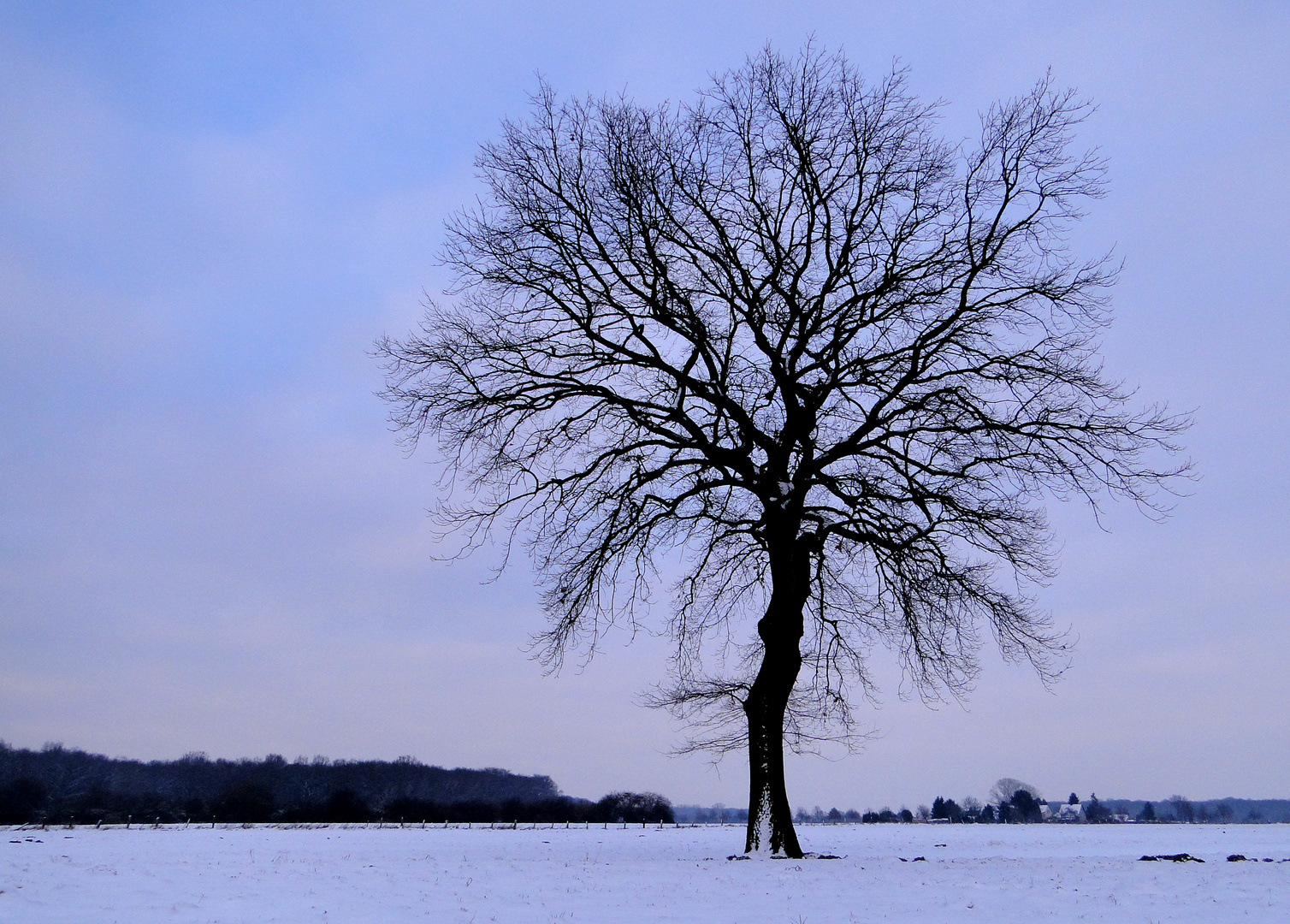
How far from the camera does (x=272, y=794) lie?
76.1m

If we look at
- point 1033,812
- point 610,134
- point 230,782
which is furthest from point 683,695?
point 1033,812

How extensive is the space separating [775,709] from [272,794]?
75246 mm

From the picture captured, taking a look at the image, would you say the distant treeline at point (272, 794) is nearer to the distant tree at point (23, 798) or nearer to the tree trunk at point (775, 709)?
the distant tree at point (23, 798)

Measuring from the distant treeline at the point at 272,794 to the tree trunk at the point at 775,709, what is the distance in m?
45.4

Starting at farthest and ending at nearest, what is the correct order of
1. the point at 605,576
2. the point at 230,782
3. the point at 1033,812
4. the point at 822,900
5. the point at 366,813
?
the point at 1033,812 → the point at 230,782 → the point at 366,813 → the point at 605,576 → the point at 822,900

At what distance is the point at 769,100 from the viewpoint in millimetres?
16031

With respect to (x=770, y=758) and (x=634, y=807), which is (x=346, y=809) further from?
(x=770, y=758)

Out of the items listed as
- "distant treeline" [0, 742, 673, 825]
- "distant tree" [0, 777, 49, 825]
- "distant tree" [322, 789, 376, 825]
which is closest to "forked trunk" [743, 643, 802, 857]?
"distant treeline" [0, 742, 673, 825]

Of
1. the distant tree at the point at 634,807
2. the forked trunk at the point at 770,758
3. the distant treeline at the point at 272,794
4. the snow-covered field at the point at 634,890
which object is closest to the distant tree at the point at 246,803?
the distant treeline at the point at 272,794

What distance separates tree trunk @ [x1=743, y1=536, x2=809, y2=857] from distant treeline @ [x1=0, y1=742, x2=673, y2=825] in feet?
149

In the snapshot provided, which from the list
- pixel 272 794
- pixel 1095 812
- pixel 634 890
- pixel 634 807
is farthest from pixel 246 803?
pixel 1095 812

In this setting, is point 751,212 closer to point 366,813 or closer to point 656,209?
point 656,209

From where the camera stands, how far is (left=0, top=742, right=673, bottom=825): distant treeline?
2424 inches

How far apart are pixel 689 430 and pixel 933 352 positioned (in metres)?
4.51
